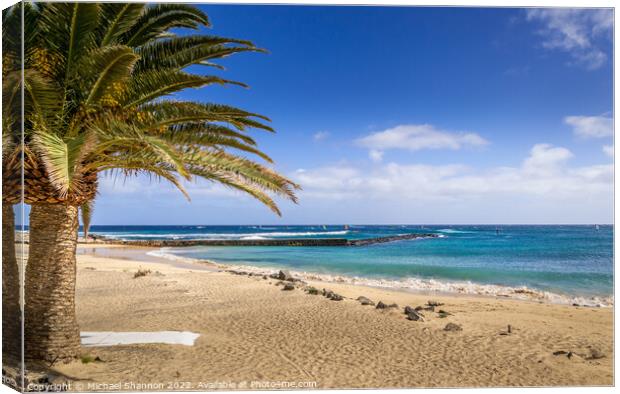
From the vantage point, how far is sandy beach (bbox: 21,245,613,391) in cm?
573

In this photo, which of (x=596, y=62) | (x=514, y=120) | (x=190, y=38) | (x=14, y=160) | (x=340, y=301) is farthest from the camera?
(x=340, y=301)

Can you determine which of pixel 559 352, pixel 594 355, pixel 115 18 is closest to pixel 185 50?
pixel 115 18

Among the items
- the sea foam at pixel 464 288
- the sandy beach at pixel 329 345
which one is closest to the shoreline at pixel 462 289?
the sea foam at pixel 464 288

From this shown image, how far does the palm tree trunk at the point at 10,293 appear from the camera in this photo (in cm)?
486

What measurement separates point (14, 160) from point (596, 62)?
7.30 meters

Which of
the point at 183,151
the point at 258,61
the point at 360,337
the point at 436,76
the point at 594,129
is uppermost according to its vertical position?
the point at 258,61

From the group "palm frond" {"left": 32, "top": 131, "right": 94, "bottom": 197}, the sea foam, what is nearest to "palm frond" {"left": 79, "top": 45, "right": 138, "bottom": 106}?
"palm frond" {"left": 32, "top": 131, "right": 94, "bottom": 197}

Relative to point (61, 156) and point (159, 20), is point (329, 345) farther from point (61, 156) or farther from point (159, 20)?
point (159, 20)

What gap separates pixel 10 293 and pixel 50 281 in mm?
401

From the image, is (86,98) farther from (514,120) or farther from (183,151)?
(514,120)

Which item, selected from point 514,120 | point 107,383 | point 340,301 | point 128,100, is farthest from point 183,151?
point 340,301

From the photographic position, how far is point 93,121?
4680 mm

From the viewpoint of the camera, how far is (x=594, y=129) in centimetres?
657

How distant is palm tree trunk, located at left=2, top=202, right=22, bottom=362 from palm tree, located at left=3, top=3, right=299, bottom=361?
0.16 m
